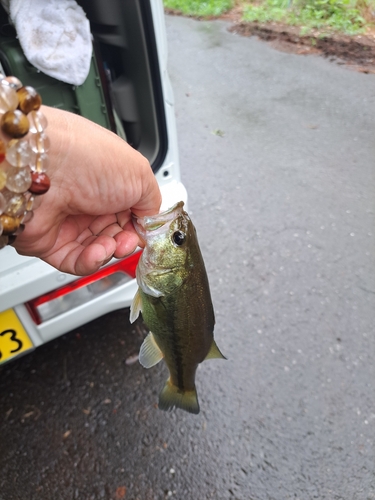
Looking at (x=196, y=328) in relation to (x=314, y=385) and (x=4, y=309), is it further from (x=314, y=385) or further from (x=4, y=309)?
(x=314, y=385)

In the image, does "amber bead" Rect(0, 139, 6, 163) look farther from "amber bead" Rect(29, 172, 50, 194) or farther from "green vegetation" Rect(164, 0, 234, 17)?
"green vegetation" Rect(164, 0, 234, 17)

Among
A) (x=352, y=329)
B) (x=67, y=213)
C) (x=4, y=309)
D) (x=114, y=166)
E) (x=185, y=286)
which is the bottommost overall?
(x=352, y=329)

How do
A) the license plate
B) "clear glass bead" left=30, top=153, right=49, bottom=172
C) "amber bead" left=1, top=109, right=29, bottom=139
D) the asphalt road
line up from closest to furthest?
1. "amber bead" left=1, top=109, right=29, bottom=139
2. "clear glass bead" left=30, top=153, right=49, bottom=172
3. the license plate
4. the asphalt road

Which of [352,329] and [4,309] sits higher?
[4,309]

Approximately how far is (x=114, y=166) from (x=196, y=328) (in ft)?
2.06

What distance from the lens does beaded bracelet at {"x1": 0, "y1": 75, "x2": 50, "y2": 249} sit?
1.07 meters

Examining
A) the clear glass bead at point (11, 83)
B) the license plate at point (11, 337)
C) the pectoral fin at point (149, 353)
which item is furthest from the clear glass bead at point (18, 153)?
the license plate at point (11, 337)

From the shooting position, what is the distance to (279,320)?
2.94 m

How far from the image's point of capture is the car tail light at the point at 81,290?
206cm

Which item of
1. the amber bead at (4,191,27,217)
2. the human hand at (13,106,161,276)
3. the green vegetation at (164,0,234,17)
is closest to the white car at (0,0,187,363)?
the human hand at (13,106,161,276)

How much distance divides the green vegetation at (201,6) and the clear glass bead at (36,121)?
9.72 m

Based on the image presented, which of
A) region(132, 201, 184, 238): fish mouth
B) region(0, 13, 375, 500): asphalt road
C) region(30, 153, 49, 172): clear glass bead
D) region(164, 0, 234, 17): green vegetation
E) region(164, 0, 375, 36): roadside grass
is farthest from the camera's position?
region(164, 0, 234, 17): green vegetation

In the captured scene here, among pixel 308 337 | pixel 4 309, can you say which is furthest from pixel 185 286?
pixel 308 337

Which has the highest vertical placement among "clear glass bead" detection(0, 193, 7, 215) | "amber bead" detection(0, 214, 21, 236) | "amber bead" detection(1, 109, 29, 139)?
"amber bead" detection(1, 109, 29, 139)
